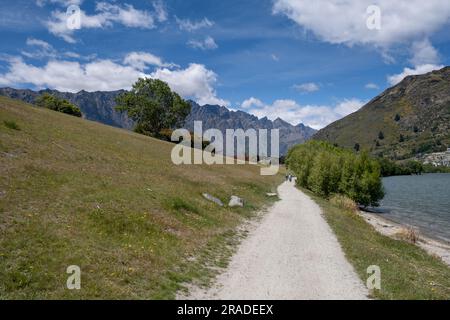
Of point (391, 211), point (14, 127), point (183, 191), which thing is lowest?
point (391, 211)

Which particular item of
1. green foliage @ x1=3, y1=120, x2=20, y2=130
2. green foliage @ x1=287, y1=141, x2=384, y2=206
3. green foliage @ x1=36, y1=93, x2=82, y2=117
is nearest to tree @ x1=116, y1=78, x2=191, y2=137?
green foliage @ x1=36, y1=93, x2=82, y2=117

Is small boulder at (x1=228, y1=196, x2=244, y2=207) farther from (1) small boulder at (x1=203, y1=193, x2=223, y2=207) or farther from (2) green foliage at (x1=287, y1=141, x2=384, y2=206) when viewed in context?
(2) green foliage at (x1=287, y1=141, x2=384, y2=206)

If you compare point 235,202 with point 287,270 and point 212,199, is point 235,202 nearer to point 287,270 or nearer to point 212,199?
point 212,199

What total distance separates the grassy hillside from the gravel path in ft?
4.84

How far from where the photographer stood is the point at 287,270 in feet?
58.7

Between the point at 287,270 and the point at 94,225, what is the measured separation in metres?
10.0

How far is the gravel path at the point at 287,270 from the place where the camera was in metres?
14.7

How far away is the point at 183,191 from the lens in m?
33.7

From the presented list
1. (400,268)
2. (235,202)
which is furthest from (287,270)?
(235,202)

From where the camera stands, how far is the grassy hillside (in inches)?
531

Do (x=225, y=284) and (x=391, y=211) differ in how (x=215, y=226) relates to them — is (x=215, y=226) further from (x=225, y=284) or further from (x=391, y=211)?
(x=391, y=211)

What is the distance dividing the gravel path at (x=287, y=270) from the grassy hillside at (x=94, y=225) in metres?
1.48

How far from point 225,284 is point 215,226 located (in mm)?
11467
